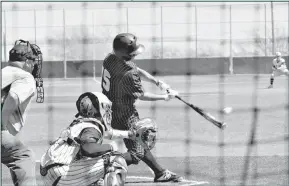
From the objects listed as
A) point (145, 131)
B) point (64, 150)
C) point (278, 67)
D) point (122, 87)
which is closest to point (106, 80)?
point (122, 87)

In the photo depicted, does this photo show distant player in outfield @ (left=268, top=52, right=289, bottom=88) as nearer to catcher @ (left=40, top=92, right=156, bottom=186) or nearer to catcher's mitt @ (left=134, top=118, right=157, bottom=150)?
catcher's mitt @ (left=134, top=118, right=157, bottom=150)

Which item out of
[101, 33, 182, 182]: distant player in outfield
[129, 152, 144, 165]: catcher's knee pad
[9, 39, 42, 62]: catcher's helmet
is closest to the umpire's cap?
[101, 33, 182, 182]: distant player in outfield

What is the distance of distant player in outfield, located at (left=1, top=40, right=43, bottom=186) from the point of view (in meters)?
4.13

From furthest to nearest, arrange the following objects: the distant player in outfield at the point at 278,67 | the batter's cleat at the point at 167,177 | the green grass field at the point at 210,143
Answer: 1. the distant player in outfield at the point at 278,67
2. the green grass field at the point at 210,143
3. the batter's cleat at the point at 167,177

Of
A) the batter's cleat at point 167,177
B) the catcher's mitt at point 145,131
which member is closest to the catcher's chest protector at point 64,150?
the catcher's mitt at point 145,131

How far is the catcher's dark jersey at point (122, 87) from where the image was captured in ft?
18.1

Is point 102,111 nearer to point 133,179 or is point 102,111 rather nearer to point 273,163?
point 133,179

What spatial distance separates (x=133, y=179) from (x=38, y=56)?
6.49 feet

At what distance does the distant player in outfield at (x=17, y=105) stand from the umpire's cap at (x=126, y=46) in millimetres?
1150

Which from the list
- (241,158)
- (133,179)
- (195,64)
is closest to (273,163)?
(241,158)

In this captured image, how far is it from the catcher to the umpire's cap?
145 centimetres

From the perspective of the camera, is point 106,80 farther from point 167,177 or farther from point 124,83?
point 167,177

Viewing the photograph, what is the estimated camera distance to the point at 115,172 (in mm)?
4020

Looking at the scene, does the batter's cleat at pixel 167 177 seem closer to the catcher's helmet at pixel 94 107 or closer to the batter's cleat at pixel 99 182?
the batter's cleat at pixel 99 182
